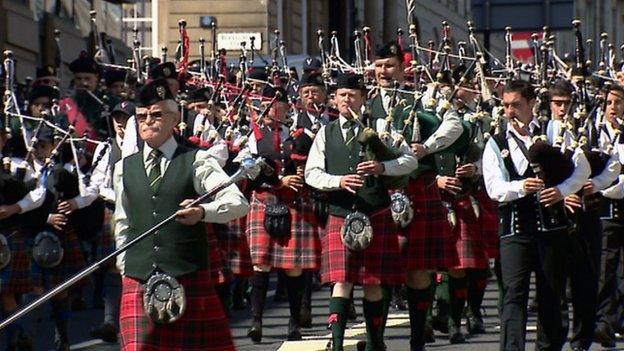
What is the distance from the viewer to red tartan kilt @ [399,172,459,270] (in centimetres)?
1164

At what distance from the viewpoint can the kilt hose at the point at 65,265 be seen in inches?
468

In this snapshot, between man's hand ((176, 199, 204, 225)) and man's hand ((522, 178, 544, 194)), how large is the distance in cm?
Result: 232

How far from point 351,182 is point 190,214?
2.65m

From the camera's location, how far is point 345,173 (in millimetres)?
10805

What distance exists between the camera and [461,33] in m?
53.1

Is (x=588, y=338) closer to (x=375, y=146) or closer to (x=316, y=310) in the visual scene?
(x=375, y=146)

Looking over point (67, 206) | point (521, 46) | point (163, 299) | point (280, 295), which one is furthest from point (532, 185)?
point (521, 46)

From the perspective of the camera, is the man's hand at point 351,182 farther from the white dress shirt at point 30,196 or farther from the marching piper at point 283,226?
the marching piper at point 283,226

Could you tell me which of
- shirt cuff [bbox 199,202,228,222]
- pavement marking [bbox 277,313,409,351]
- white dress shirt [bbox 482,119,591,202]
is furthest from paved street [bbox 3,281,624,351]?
shirt cuff [bbox 199,202,228,222]

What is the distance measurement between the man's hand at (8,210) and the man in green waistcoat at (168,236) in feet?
8.06

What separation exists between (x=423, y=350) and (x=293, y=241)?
6.67ft

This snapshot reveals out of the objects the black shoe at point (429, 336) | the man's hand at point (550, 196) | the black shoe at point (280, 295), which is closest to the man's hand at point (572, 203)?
the man's hand at point (550, 196)

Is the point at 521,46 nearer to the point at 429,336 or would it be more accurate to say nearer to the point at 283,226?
the point at 283,226

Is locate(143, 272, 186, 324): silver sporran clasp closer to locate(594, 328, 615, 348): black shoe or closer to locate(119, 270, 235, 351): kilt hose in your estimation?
locate(119, 270, 235, 351): kilt hose
